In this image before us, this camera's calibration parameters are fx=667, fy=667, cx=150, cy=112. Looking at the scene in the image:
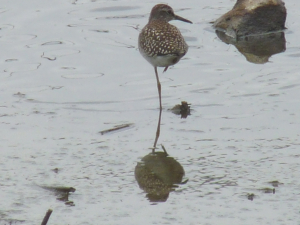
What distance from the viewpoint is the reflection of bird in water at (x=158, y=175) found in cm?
512

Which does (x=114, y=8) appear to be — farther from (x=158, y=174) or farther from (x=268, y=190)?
(x=268, y=190)

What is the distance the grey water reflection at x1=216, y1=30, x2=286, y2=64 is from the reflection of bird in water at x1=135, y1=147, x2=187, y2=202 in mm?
3557

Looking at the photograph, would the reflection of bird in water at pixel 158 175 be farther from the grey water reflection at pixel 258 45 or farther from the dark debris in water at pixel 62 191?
the grey water reflection at pixel 258 45

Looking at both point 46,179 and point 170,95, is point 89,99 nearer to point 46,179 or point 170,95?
point 170,95

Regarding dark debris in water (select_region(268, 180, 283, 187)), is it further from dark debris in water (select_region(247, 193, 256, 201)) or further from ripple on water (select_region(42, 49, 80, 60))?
ripple on water (select_region(42, 49, 80, 60))

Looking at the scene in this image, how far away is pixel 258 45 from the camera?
997cm

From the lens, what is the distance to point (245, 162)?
5.64m

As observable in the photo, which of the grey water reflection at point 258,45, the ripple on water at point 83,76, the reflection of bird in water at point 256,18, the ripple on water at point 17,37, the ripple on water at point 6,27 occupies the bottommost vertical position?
the ripple on water at point 83,76

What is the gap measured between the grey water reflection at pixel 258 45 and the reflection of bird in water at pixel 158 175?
356cm

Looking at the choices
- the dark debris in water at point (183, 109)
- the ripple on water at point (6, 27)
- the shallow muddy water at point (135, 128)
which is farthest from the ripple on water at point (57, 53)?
the dark debris in water at point (183, 109)

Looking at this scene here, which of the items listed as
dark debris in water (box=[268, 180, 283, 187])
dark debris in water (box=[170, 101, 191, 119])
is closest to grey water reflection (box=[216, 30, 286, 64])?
dark debris in water (box=[170, 101, 191, 119])

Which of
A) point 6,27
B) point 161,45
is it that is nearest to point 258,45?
point 161,45

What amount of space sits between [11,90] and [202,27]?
4169mm

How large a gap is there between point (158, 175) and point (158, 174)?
0.08ft
